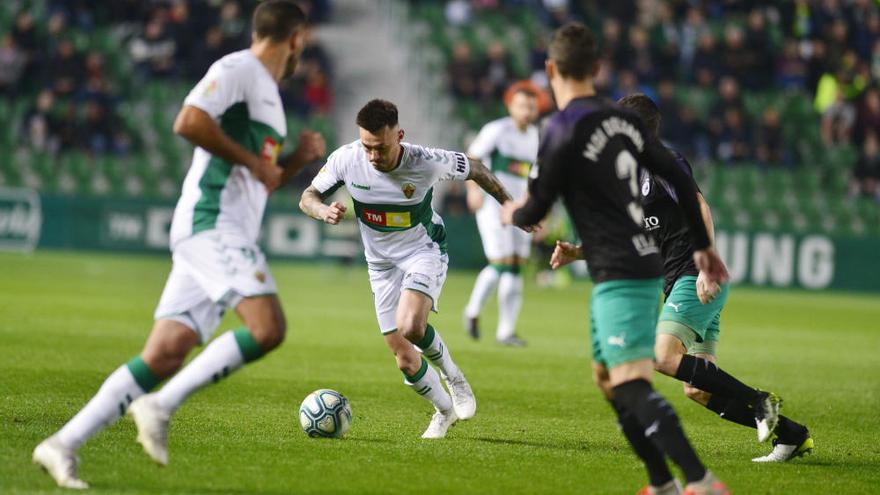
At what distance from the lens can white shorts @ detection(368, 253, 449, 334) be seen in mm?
8641

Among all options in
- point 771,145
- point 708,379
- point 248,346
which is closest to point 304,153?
point 248,346

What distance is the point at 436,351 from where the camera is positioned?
875cm

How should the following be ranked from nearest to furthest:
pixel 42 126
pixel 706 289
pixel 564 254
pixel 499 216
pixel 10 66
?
pixel 564 254 → pixel 706 289 → pixel 499 216 → pixel 42 126 → pixel 10 66

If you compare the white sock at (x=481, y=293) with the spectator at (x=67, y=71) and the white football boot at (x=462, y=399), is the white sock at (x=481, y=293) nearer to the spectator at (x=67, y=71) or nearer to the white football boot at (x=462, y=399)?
the white football boot at (x=462, y=399)

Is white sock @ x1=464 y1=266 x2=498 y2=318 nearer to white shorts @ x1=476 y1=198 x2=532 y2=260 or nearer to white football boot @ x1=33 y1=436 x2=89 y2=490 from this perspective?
white shorts @ x1=476 y1=198 x2=532 y2=260

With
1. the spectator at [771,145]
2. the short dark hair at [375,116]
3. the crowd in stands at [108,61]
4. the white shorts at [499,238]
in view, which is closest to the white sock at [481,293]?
the white shorts at [499,238]

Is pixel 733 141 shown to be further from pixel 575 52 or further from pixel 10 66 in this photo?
pixel 575 52

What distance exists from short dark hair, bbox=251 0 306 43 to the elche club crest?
2411mm

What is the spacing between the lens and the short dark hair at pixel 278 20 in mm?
6422

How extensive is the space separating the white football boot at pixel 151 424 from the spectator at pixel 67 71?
22936 mm

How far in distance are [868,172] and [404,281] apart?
22.3m

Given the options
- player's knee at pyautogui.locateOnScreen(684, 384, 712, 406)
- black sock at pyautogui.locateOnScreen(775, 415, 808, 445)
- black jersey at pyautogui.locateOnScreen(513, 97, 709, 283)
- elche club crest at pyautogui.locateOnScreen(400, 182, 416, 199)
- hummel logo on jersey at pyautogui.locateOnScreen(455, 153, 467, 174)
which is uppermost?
black jersey at pyautogui.locateOnScreen(513, 97, 709, 283)

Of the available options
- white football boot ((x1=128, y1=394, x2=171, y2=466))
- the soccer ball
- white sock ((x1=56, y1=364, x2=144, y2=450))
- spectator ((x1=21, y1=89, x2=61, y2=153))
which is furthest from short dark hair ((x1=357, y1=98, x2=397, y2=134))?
spectator ((x1=21, y1=89, x2=61, y2=153))

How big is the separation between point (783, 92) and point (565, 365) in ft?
64.3
